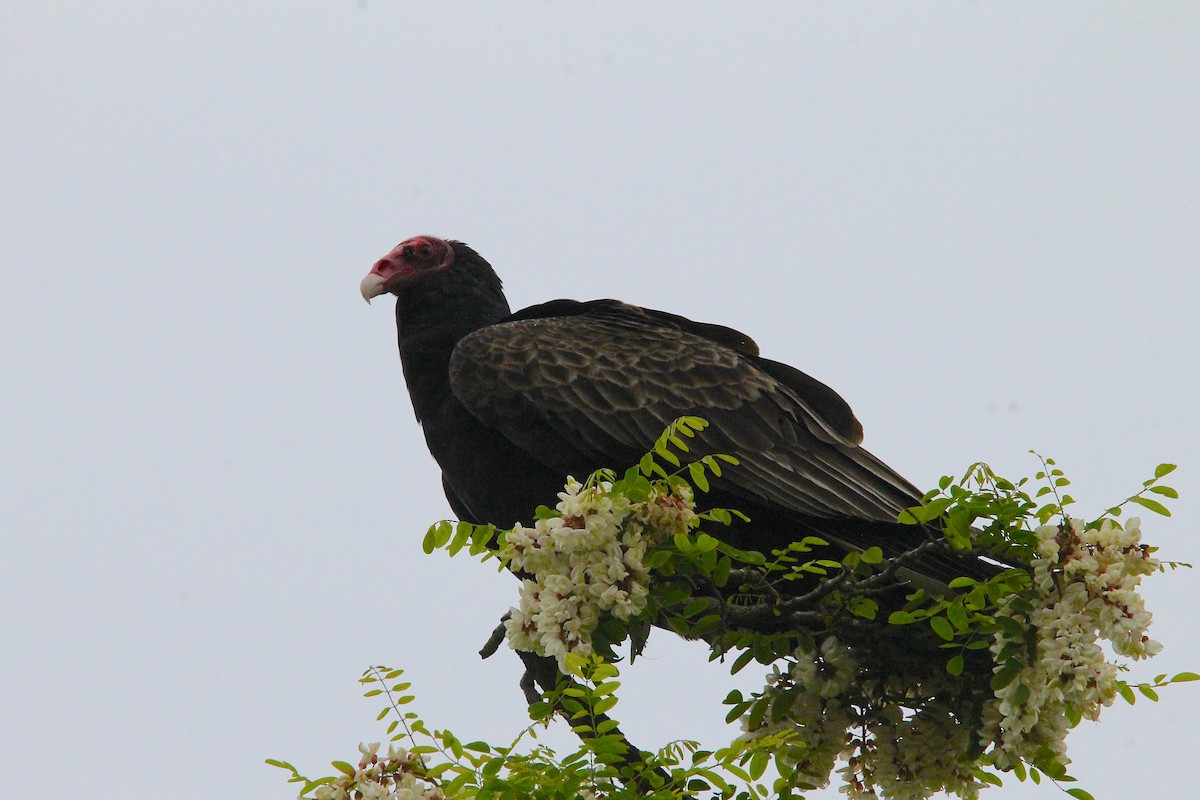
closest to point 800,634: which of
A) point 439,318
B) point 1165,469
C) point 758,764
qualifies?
point 758,764

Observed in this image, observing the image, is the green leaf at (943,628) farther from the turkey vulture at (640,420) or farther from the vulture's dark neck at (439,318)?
the vulture's dark neck at (439,318)

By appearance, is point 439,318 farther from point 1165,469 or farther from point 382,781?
point 1165,469

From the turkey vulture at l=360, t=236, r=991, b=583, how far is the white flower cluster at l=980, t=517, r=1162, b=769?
1.40 meters

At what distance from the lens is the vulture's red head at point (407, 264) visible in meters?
7.07

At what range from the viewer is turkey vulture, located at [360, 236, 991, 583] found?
5.46 m

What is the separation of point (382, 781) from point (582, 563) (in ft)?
2.83

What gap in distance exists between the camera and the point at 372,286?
23.2 ft

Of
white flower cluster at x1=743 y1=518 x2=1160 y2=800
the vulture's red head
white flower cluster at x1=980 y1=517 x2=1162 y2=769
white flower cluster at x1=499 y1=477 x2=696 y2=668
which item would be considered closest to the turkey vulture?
the vulture's red head

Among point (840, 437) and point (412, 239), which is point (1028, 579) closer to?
point (840, 437)

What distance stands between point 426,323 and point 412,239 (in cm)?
67

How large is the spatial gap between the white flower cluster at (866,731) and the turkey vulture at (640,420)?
0.87 meters

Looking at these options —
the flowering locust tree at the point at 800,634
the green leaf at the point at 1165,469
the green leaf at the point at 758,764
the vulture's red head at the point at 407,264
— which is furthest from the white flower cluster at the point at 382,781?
the vulture's red head at the point at 407,264

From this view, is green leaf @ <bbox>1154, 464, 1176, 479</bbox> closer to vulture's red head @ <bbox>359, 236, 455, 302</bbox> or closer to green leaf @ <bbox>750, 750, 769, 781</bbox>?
green leaf @ <bbox>750, 750, 769, 781</bbox>

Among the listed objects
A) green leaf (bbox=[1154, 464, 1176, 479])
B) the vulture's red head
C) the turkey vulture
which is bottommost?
green leaf (bbox=[1154, 464, 1176, 479])
